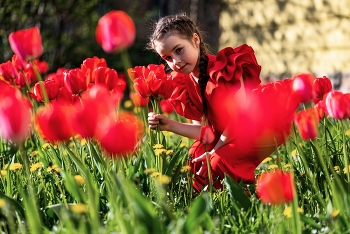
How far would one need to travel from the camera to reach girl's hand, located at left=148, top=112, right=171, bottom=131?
2570 mm

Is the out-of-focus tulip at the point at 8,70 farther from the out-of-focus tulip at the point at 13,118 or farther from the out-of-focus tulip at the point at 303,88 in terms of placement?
the out-of-focus tulip at the point at 13,118

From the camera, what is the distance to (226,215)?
2074 mm

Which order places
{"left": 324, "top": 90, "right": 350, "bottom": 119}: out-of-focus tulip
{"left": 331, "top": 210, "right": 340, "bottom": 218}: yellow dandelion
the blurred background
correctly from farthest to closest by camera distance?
the blurred background → {"left": 324, "top": 90, "right": 350, "bottom": 119}: out-of-focus tulip → {"left": 331, "top": 210, "right": 340, "bottom": 218}: yellow dandelion

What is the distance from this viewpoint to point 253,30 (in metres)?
7.05

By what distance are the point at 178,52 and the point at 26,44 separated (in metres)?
0.70

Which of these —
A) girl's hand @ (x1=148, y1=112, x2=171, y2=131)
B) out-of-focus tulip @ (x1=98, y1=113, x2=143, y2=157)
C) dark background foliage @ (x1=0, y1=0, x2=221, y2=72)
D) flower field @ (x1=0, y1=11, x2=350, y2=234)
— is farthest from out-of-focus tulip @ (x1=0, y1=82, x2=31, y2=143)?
dark background foliage @ (x1=0, y1=0, x2=221, y2=72)

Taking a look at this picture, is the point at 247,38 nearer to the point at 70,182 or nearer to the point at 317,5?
the point at 317,5

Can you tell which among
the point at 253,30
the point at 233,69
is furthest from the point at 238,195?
the point at 253,30

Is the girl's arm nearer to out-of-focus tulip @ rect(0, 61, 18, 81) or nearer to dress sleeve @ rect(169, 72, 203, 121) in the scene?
dress sleeve @ rect(169, 72, 203, 121)

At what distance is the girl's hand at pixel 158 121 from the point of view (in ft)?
8.43

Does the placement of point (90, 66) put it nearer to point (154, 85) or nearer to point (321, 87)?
point (154, 85)

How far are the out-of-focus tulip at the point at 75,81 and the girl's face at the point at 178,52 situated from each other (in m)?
0.34

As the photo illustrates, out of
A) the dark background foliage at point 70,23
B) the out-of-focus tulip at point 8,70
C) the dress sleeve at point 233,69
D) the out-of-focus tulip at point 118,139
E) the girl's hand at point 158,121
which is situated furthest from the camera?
the dark background foliage at point 70,23

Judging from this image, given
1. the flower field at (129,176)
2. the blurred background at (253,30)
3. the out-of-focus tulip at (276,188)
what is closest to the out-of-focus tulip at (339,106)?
the flower field at (129,176)
